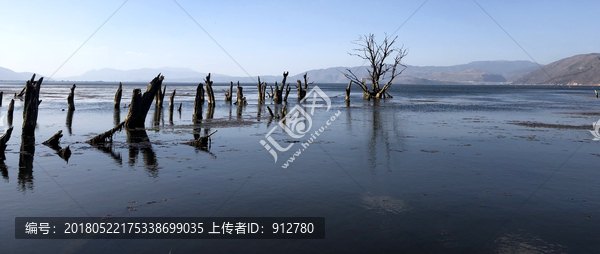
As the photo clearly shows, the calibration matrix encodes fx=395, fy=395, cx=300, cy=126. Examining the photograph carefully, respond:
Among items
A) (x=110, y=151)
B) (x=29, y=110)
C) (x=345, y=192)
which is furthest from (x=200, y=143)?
(x=29, y=110)

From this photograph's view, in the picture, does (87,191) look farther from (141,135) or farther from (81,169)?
(141,135)

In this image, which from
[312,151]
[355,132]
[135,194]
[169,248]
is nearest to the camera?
[169,248]

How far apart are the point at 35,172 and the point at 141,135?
8.42 m

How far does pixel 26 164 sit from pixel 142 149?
405 cm

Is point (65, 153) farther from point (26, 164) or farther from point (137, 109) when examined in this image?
point (137, 109)

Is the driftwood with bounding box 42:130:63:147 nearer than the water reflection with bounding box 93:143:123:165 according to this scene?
No

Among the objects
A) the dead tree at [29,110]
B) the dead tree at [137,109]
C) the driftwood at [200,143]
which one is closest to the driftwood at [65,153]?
the driftwood at [200,143]

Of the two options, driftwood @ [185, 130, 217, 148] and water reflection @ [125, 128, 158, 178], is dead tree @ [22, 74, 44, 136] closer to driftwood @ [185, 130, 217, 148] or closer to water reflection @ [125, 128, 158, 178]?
water reflection @ [125, 128, 158, 178]

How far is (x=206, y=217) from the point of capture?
826 centimetres

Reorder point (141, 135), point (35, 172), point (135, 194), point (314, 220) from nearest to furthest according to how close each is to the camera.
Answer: point (314, 220) → point (135, 194) → point (35, 172) → point (141, 135)

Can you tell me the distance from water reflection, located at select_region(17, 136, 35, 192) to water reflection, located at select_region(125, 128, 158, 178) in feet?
9.54

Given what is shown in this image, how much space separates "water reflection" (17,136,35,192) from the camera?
10502 millimetres

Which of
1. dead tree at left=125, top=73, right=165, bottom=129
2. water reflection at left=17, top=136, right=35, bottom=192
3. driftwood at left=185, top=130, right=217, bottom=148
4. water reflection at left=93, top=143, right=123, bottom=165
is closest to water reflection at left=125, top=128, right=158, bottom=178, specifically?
water reflection at left=93, top=143, right=123, bottom=165

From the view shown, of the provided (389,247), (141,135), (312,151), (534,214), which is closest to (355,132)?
(312,151)
